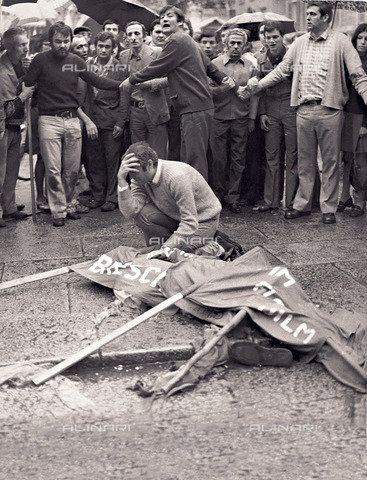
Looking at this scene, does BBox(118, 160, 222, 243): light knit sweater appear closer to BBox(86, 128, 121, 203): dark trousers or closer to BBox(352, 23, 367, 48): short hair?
BBox(86, 128, 121, 203): dark trousers

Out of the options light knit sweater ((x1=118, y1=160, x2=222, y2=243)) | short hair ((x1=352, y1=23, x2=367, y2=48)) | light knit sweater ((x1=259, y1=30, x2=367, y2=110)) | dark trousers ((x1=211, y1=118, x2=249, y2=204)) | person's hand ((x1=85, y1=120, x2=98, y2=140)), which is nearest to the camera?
light knit sweater ((x1=118, y1=160, x2=222, y2=243))

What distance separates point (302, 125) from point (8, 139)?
3.27 metres

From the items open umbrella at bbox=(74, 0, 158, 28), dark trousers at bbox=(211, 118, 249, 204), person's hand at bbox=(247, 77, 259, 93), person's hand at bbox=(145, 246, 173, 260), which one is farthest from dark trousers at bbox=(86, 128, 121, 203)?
person's hand at bbox=(145, 246, 173, 260)

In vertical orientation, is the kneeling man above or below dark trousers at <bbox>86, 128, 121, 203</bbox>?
above

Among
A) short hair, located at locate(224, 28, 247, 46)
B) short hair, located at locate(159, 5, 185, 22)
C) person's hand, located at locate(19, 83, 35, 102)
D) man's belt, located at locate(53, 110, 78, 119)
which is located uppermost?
short hair, located at locate(159, 5, 185, 22)

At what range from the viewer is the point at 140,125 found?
991 cm

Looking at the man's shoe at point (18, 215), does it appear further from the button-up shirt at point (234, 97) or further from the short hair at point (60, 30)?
the button-up shirt at point (234, 97)

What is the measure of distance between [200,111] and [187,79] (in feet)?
1.22

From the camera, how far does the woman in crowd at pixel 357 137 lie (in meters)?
9.35

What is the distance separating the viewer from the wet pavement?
4195 millimetres

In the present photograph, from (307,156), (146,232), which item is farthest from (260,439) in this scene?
(307,156)

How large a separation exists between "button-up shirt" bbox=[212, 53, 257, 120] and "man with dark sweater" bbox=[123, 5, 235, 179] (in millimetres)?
293

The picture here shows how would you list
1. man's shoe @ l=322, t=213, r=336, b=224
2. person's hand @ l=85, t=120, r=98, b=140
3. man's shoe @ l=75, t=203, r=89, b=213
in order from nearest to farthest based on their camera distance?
man's shoe @ l=322, t=213, r=336, b=224, person's hand @ l=85, t=120, r=98, b=140, man's shoe @ l=75, t=203, r=89, b=213

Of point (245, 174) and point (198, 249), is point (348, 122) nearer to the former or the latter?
point (245, 174)
